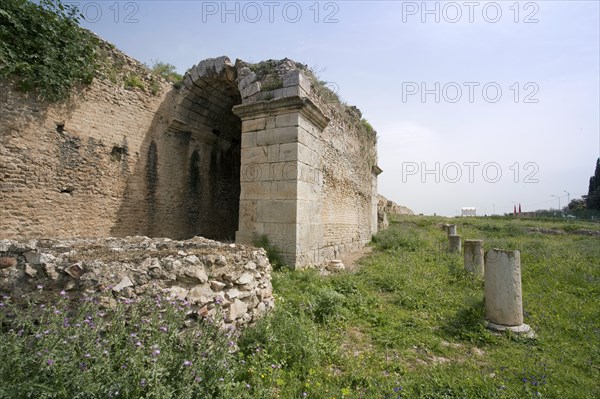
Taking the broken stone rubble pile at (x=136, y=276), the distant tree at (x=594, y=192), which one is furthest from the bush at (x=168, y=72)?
the distant tree at (x=594, y=192)

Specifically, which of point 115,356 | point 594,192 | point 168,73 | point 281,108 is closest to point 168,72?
point 168,73

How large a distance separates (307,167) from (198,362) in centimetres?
513

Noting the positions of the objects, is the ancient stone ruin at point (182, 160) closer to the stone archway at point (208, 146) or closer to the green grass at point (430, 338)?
the stone archway at point (208, 146)

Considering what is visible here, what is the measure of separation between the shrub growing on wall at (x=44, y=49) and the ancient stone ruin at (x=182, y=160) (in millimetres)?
316

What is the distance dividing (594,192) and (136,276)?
4801 cm

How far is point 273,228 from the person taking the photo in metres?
6.70

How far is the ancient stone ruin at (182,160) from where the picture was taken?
6.52 m

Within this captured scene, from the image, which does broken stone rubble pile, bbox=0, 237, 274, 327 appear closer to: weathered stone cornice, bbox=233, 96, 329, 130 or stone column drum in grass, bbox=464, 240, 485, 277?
weathered stone cornice, bbox=233, 96, 329, 130

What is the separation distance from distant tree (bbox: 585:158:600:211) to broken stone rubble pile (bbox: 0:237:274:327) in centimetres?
4466

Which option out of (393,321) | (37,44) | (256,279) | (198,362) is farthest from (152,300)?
(37,44)

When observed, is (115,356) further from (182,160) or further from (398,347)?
(182,160)

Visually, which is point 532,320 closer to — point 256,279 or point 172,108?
point 256,279

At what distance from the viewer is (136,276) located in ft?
9.81

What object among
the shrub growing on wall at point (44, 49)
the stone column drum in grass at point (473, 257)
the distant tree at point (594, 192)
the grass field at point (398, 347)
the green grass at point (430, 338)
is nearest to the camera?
the grass field at point (398, 347)
